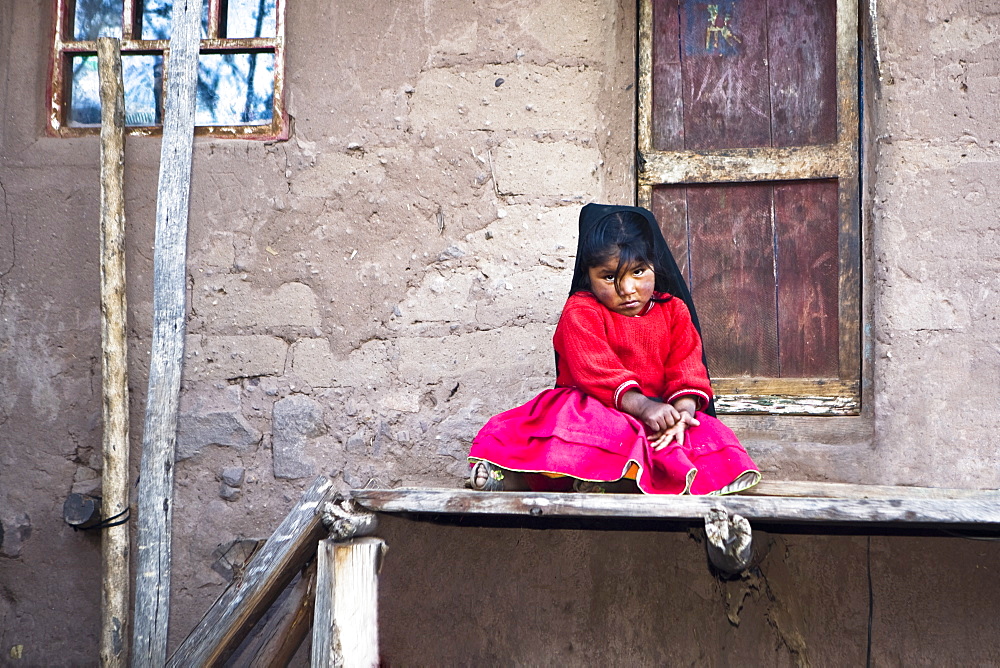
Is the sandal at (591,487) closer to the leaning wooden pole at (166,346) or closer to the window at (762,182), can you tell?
the window at (762,182)

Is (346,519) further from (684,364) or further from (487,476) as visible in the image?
(684,364)

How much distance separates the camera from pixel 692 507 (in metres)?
1.72

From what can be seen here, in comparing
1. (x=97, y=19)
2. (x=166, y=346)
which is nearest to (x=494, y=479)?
(x=166, y=346)

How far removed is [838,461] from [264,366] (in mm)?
1896

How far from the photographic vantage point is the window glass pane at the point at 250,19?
3.10 metres

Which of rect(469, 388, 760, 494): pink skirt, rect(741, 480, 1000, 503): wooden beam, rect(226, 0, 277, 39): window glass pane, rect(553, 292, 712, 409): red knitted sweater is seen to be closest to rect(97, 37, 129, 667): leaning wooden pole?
rect(226, 0, 277, 39): window glass pane

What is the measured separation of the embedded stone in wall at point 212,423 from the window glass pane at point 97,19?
1386 millimetres

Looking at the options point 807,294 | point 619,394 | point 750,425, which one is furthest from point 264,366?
point 807,294

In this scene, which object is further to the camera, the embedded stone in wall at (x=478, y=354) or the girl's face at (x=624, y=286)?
the embedded stone in wall at (x=478, y=354)

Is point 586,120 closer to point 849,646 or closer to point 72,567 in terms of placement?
point 849,646

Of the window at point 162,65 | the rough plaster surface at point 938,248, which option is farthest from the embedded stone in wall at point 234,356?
the rough plaster surface at point 938,248

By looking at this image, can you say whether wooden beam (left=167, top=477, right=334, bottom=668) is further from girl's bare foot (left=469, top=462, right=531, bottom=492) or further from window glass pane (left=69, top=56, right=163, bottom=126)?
window glass pane (left=69, top=56, right=163, bottom=126)

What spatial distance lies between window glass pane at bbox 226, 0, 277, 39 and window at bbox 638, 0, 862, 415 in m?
1.33

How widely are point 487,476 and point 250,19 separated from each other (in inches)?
78.8
